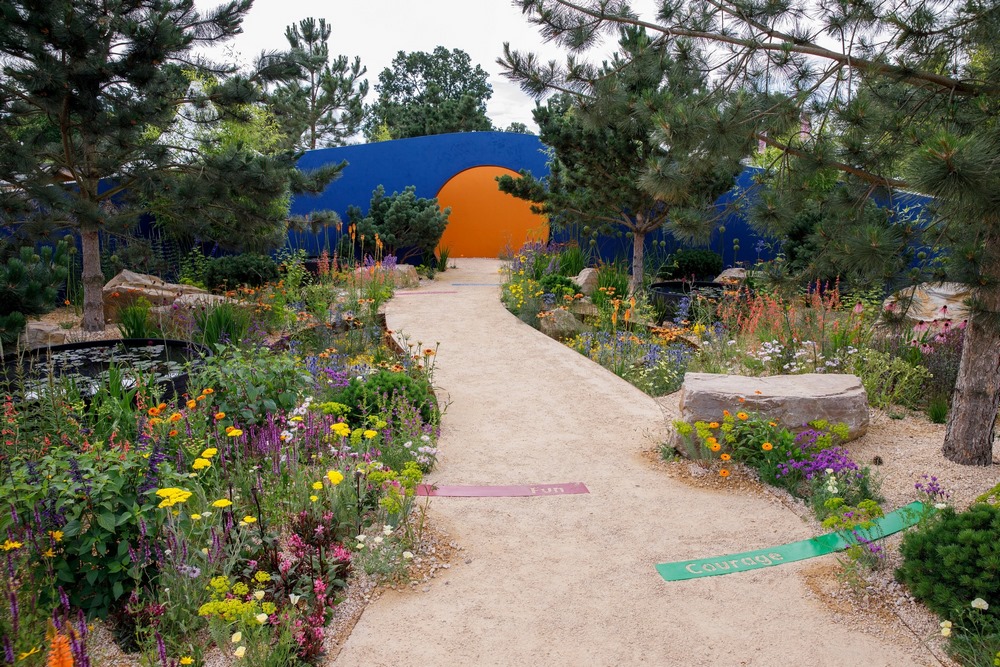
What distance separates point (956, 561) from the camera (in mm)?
2523

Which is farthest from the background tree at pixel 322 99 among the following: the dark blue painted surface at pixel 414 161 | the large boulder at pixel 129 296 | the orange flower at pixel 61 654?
the orange flower at pixel 61 654

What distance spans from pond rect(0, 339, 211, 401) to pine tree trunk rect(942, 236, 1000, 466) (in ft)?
14.7

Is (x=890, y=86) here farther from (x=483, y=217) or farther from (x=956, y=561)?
(x=483, y=217)

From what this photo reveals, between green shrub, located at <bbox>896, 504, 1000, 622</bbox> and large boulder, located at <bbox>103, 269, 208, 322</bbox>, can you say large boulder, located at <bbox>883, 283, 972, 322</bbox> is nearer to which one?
green shrub, located at <bbox>896, 504, 1000, 622</bbox>

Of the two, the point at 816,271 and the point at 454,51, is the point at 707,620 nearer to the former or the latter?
the point at 816,271

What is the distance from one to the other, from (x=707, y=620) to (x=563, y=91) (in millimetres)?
3510

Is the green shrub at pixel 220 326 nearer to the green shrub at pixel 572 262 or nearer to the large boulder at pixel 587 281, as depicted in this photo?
the large boulder at pixel 587 281

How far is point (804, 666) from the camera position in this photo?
7.81ft

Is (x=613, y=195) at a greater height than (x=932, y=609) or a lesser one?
greater

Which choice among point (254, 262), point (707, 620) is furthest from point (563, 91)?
point (254, 262)

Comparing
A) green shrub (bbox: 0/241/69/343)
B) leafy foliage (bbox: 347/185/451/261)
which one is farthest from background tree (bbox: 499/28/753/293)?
leafy foliage (bbox: 347/185/451/261)

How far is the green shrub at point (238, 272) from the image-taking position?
380 inches

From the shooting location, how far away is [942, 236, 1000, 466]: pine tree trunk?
3758mm

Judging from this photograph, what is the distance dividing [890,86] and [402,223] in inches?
381
